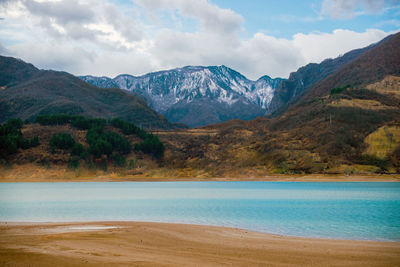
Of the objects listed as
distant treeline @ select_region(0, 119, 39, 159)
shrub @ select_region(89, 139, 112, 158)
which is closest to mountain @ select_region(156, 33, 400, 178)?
shrub @ select_region(89, 139, 112, 158)

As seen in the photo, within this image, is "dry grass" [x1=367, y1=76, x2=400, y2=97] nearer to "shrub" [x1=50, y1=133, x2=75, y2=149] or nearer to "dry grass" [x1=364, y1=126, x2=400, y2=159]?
"dry grass" [x1=364, y1=126, x2=400, y2=159]

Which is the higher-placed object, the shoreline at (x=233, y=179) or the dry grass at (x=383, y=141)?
the dry grass at (x=383, y=141)

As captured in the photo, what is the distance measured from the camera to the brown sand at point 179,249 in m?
14.5

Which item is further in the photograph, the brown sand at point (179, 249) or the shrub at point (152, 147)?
the shrub at point (152, 147)

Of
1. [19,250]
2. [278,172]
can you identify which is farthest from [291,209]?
[278,172]

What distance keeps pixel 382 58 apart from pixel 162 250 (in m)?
208

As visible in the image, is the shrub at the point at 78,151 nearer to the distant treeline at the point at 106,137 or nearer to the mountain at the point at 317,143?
the distant treeline at the point at 106,137

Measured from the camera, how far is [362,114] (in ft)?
385

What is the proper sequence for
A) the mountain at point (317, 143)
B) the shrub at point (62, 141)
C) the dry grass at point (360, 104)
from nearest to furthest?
the mountain at point (317, 143) → the dry grass at point (360, 104) → the shrub at point (62, 141)

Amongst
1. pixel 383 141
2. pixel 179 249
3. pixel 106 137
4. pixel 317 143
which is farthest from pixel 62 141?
pixel 179 249

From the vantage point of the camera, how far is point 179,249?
1781 cm

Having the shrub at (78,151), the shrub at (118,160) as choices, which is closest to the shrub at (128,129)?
the shrub at (118,160)

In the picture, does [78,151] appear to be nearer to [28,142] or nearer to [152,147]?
[28,142]

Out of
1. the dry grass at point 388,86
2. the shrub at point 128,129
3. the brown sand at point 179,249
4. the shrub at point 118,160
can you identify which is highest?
the dry grass at point 388,86
